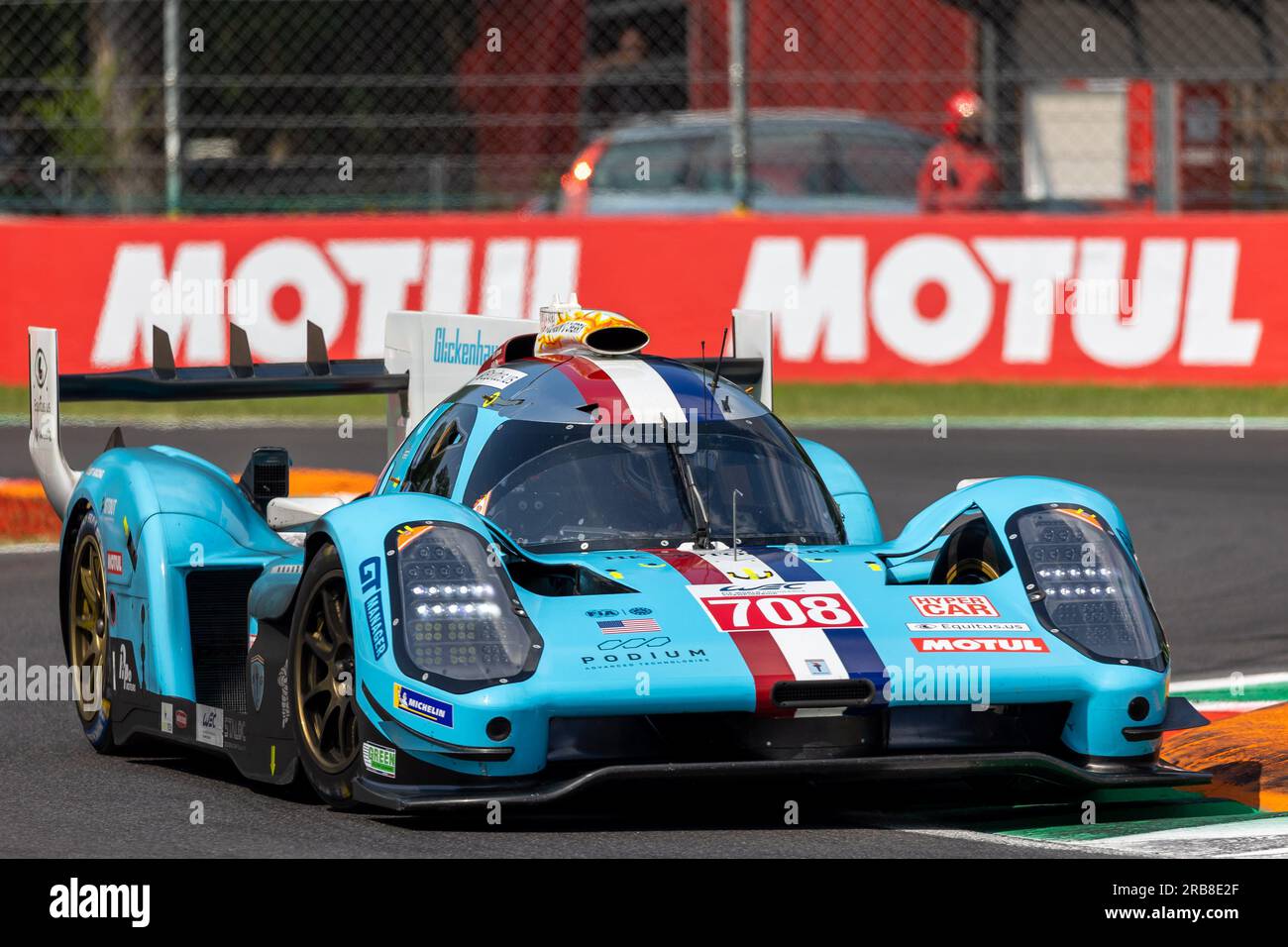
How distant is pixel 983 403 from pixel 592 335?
9.45 m

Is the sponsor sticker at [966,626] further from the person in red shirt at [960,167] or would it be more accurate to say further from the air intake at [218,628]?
the person in red shirt at [960,167]

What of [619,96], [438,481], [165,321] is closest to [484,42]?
[619,96]

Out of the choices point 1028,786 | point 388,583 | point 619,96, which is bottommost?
point 1028,786

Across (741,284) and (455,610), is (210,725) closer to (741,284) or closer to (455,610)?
(455,610)

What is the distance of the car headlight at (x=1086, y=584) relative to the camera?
20.0 ft

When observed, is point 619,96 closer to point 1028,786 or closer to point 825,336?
point 825,336

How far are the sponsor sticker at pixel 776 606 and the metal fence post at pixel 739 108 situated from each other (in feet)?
35.2

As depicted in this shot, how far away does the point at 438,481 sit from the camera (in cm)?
686

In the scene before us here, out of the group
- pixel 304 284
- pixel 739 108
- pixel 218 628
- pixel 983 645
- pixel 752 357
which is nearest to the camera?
pixel 983 645

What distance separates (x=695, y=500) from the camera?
6664mm

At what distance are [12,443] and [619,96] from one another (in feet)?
21.4

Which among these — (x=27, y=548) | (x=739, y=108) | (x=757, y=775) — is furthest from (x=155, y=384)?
(x=739, y=108)

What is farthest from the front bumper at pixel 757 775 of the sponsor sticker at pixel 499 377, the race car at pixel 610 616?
the sponsor sticker at pixel 499 377
